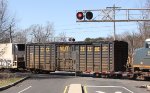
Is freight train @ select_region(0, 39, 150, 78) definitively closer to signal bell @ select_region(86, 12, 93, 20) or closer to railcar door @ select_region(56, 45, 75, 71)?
railcar door @ select_region(56, 45, 75, 71)

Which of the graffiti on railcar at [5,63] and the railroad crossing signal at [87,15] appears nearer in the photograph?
the railroad crossing signal at [87,15]

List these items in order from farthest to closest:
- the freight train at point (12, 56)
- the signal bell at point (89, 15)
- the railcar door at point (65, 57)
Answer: the freight train at point (12, 56)
the railcar door at point (65, 57)
the signal bell at point (89, 15)

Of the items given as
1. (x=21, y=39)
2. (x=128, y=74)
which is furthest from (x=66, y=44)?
(x=21, y=39)

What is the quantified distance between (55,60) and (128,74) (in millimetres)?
9170

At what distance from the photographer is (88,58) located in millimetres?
39500

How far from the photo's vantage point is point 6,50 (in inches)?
1893

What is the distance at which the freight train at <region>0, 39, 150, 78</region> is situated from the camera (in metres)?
35.9

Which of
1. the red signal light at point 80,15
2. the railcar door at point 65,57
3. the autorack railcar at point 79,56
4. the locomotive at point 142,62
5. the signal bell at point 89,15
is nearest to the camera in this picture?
the red signal light at point 80,15

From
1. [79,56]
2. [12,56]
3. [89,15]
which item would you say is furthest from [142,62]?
[12,56]

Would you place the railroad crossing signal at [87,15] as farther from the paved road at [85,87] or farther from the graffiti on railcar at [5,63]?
the graffiti on railcar at [5,63]

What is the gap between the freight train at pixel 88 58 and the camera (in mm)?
35875

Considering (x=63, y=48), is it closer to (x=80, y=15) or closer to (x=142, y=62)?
(x=142, y=62)

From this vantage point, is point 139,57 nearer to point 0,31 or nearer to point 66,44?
point 66,44

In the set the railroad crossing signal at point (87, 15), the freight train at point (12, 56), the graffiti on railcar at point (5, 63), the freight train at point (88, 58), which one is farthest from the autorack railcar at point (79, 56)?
the railroad crossing signal at point (87, 15)
